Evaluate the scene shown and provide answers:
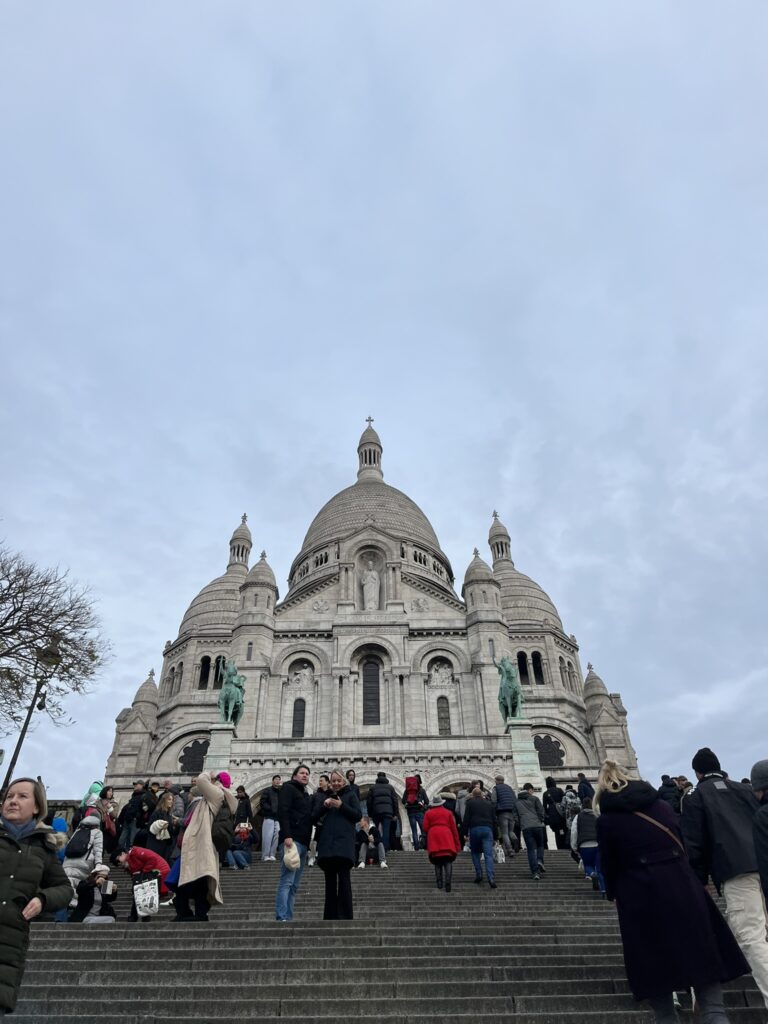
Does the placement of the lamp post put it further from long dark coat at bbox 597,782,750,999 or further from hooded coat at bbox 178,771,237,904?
long dark coat at bbox 597,782,750,999

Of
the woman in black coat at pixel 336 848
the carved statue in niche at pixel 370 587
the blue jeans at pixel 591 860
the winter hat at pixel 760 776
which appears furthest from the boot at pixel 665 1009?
the carved statue in niche at pixel 370 587

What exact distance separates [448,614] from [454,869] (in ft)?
65.8

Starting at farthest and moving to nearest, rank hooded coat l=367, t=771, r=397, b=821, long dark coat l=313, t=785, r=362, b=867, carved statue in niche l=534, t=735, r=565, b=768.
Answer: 1. carved statue in niche l=534, t=735, r=565, b=768
2. hooded coat l=367, t=771, r=397, b=821
3. long dark coat l=313, t=785, r=362, b=867

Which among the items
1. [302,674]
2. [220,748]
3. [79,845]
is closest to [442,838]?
[79,845]

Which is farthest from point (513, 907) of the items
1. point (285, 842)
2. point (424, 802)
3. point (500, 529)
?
point (500, 529)

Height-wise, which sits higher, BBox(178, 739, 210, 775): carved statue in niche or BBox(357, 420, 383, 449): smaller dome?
BBox(357, 420, 383, 449): smaller dome

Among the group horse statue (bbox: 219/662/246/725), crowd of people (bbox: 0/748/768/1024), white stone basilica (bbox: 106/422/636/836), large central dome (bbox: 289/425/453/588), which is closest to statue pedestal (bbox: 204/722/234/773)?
white stone basilica (bbox: 106/422/636/836)

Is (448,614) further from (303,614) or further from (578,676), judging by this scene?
(578,676)

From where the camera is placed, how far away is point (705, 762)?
6.40 meters

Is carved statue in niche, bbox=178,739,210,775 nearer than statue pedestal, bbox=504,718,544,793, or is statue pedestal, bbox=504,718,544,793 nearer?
statue pedestal, bbox=504,718,544,793

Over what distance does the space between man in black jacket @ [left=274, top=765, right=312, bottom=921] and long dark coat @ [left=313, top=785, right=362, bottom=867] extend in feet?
1.92

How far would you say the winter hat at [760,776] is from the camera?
5.85m

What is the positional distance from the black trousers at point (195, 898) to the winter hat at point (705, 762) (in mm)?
5779

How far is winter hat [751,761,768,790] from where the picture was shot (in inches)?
230
